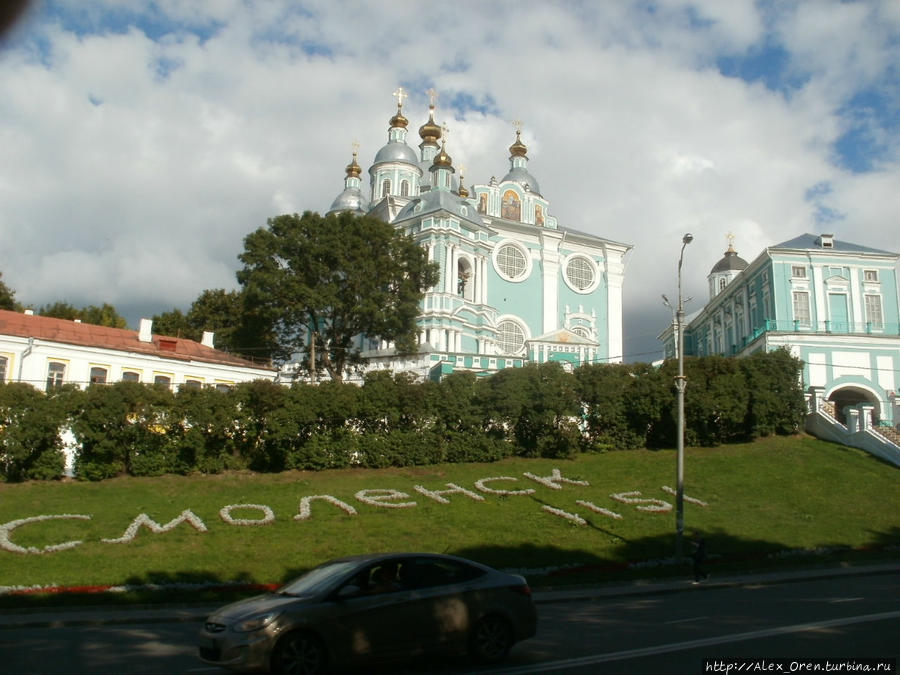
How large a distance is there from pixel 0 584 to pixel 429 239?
152 ft

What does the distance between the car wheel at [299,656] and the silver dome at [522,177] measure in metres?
71.2

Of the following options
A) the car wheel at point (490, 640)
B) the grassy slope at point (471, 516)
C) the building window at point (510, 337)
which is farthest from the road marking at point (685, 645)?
the building window at point (510, 337)

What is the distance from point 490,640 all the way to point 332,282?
35.2 meters

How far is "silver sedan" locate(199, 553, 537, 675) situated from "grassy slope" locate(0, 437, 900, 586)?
1010cm

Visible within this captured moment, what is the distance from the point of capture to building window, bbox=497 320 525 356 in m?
65.9

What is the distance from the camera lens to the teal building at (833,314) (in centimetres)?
4916

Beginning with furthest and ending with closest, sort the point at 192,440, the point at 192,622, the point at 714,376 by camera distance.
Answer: the point at 714,376 → the point at 192,440 → the point at 192,622

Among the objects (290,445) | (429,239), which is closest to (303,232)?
→ (290,445)

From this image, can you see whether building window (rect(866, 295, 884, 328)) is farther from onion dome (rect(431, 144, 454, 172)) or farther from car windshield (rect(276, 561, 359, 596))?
car windshield (rect(276, 561, 359, 596))

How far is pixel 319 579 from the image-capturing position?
398 inches

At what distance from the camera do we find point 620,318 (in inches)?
2832

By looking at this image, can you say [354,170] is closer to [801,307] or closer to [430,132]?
[430,132]

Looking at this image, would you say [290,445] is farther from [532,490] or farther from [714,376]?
[714,376]

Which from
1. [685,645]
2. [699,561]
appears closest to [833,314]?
[699,561]
